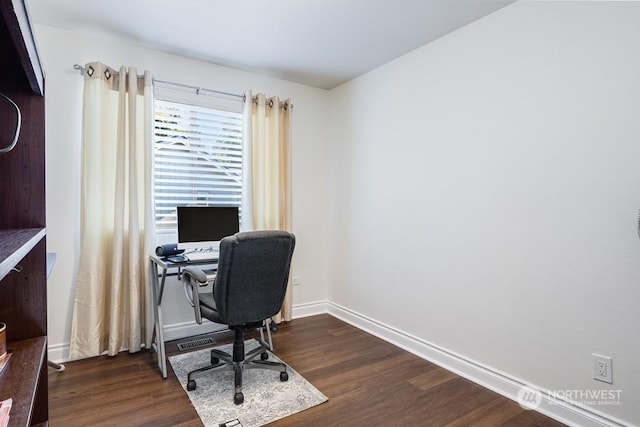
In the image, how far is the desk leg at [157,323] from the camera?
244 centimetres

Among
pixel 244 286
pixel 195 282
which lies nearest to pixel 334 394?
pixel 244 286

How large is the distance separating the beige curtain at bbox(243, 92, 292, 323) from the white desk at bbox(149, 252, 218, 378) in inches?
36.5

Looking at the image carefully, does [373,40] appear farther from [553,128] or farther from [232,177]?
[232,177]

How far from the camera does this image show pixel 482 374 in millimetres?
2355

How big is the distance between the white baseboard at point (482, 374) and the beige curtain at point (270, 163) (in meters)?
0.92

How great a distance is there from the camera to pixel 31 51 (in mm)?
875

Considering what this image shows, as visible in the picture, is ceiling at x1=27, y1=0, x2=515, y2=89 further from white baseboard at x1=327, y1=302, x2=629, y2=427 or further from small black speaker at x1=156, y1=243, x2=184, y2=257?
white baseboard at x1=327, y1=302, x2=629, y2=427

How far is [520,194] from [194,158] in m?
2.62

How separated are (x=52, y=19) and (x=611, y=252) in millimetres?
3796

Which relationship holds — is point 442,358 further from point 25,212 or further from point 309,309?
point 25,212

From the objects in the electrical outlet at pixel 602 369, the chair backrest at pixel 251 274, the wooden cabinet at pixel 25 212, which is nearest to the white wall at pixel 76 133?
the chair backrest at pixel 251 274

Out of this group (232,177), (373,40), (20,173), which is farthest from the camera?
(232,177)

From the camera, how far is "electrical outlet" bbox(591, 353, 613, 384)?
1797 millimetres

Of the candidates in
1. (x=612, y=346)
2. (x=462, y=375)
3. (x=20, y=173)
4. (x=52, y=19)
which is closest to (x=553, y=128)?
(x=612, y=346)
